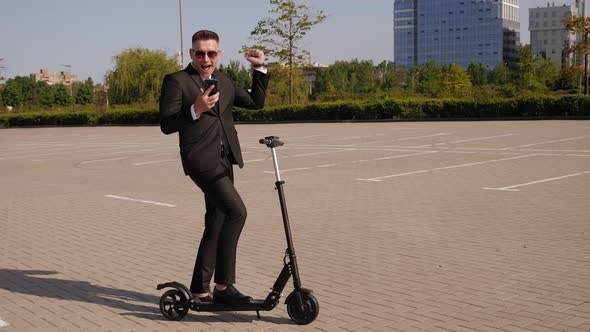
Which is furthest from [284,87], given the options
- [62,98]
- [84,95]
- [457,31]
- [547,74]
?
[457,31]

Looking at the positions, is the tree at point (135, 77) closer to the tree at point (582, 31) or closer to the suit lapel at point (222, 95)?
the tree at point (582, 31)

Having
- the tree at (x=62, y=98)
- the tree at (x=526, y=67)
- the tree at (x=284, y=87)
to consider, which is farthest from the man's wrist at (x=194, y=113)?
the tree at (x=62, y=98)

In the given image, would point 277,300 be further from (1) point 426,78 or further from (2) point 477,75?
(2) point 477,75

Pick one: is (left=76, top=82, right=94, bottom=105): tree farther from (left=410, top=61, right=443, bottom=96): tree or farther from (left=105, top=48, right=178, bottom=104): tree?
(left=410, top=61, right=443, bottom=96): tree

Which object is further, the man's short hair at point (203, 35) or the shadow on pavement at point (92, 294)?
the shadow on pavement at point (92, 294)

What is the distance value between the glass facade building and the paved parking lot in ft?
478

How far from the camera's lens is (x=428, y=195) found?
31.7 ft

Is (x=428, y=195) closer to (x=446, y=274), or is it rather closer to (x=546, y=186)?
(x=546, y=186)

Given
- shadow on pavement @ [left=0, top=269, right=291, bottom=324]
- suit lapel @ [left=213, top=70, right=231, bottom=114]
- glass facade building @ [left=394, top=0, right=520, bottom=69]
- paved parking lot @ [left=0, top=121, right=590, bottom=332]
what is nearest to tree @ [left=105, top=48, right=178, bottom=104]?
paved parking lot @ [left=0, top=121, right=590, bottom=332]

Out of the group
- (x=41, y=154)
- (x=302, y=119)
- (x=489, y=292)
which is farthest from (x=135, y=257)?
(x=302, y=119)

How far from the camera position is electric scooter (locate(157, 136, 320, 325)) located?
13.3 ft

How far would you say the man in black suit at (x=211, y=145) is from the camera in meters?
4.02

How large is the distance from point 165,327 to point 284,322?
73 centimetres

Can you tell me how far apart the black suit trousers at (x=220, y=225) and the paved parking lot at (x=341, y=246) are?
0.29 meters
